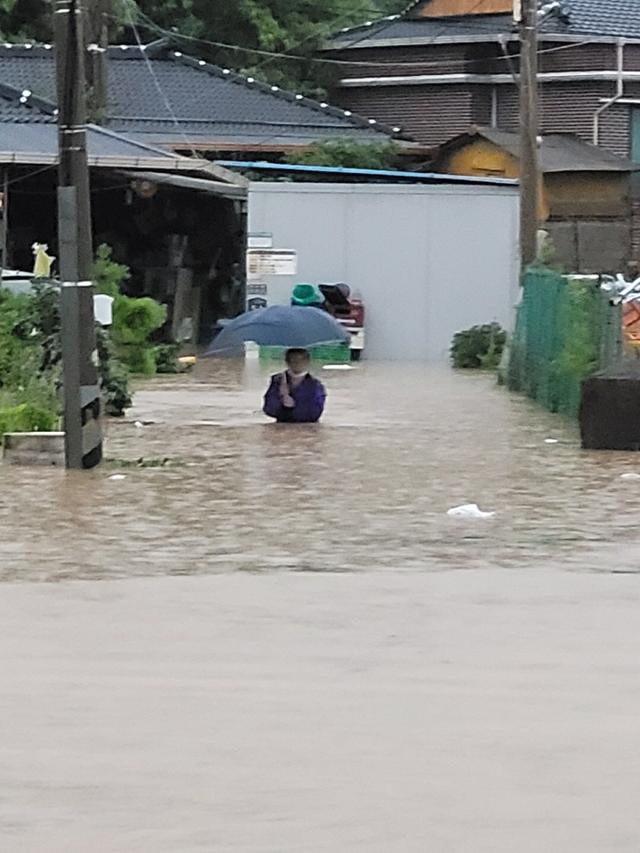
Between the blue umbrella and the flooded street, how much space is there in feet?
11.9

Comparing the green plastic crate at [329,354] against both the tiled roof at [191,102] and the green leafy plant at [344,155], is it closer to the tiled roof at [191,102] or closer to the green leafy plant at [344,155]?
the green leafy plant at [344,155]

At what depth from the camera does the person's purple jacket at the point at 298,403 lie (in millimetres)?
21312

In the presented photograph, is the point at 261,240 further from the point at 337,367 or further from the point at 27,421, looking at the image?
the point at 27,421

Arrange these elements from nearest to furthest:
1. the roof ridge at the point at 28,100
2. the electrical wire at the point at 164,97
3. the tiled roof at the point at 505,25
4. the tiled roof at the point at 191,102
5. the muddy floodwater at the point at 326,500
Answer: the muddy floodwater at the point at 326,500 → the roof ridge at the point at 28,100 → the electrical wire at the point at 164,97 → the tiled roof at the point at 191,102 → the tiled roof at the point at 505,25

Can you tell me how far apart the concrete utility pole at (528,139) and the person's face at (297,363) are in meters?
9.85

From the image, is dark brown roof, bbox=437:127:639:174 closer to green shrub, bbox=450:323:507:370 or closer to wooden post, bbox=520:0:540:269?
green shrub, bbox=450:323:507:370

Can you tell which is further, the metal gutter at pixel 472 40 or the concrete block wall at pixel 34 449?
the metal gutter at pixel 472 40

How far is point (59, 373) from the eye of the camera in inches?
783

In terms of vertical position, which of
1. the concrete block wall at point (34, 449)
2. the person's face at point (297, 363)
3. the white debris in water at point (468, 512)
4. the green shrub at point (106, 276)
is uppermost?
the green shrub at point (106, 276)

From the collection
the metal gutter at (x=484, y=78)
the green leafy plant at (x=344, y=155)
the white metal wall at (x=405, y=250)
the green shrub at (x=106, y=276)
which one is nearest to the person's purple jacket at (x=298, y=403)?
the green shrub at (x=106, y=276)

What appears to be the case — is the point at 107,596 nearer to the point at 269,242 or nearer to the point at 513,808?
Result: the point at 513,808

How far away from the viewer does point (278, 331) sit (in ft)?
67.7

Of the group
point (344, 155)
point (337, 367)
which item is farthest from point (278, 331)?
point (344, 155)

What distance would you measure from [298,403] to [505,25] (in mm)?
25917
